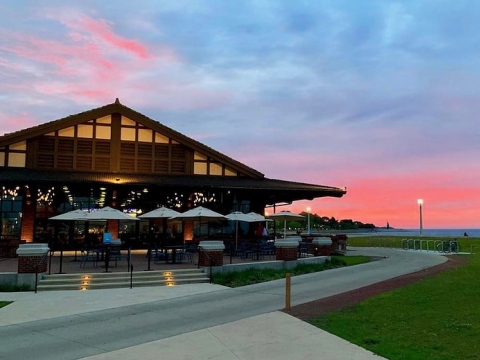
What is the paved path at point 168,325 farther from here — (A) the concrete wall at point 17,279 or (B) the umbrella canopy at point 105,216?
Result: (B) the umbrella canopy at point 105,216

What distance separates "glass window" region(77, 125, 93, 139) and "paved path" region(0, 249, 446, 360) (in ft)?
51.3

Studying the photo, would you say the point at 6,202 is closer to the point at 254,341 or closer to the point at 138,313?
the point at 138,313

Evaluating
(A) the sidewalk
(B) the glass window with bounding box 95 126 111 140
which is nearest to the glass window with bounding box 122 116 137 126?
(B) the glass window with bounding box 95 126 111 140

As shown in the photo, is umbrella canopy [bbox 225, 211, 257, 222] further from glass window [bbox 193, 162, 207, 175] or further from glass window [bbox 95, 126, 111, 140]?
glass window [bbox 95, 126, 111, 140]

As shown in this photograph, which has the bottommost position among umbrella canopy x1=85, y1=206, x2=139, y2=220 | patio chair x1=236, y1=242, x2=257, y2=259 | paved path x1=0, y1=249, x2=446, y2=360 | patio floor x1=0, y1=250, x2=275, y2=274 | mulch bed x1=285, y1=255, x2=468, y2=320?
paved path x1=0, y1=249, x2=446, y2=360

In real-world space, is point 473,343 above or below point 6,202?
below

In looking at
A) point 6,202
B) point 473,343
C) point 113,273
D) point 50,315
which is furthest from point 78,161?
point 473,343

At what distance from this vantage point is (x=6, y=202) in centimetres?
2689

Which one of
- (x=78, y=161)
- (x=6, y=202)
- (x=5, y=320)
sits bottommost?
(x=5, y=320)

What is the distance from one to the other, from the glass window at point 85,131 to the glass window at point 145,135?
2.92m

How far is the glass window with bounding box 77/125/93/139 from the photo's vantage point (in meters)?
29.3

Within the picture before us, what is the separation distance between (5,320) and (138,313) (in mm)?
3005

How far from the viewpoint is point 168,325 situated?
34.7 ft

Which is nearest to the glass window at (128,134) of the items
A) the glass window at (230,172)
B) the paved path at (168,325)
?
the glass window at (230,172)
